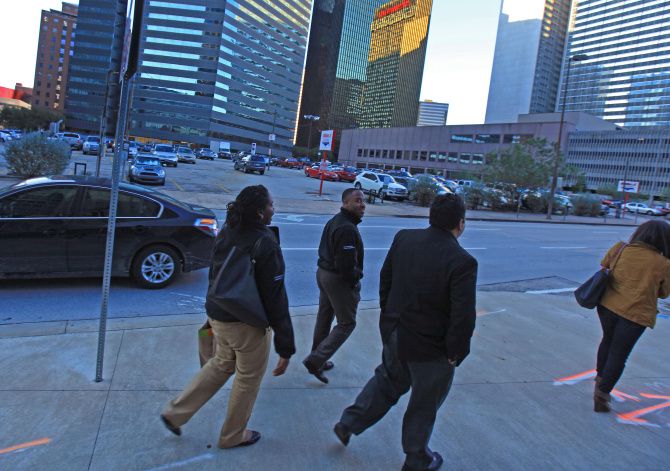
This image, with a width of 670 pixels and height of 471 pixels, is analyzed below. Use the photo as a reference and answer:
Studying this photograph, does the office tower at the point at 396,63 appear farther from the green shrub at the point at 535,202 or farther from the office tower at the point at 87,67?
the green shrub at the point at 535,202

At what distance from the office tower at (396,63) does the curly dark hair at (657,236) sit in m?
175

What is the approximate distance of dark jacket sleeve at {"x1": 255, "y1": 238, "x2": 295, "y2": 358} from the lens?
2717 millimetres

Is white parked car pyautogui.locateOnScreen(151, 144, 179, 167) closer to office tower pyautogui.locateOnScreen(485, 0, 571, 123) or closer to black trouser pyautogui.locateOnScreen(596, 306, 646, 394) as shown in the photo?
black trouser pyautogui.locateOnScreen(596, 306, 646, 394)

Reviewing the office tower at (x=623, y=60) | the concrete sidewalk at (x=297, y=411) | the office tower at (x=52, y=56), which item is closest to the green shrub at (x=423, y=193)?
the concrete sidewalk at (x=297, y=411)


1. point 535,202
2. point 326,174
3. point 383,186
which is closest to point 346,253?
point 383,186

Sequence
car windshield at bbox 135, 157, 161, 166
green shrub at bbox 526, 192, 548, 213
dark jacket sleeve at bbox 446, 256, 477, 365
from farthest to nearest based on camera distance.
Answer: green shrub at bbox 526, 192, 548, 213 < car windshield at bbox 135, 157, 161, 166 < dark jacket sleeve at bbox 446, 256, 477, 365

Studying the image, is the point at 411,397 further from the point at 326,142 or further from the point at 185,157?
the point at 185,157

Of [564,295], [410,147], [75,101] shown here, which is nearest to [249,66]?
[75,101]

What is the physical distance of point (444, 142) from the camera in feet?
380

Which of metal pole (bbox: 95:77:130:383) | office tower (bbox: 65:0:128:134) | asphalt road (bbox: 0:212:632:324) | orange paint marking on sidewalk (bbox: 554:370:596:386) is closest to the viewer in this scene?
metal pole (bbox: 95:77:130:383)

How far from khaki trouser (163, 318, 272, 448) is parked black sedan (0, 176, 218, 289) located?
4.00 metres

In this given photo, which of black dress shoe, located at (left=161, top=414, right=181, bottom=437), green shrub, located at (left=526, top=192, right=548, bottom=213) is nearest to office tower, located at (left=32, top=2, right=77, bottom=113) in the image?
green shrub, located at (left=526, top=192, right=548, bottom=213)

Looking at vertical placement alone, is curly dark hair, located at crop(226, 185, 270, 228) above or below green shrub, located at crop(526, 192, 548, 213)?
below

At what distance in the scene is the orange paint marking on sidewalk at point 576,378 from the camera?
4647 millimetres
